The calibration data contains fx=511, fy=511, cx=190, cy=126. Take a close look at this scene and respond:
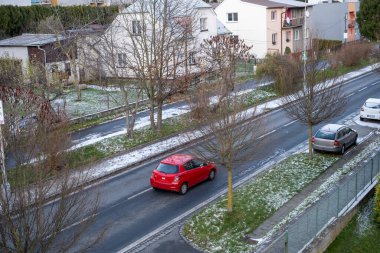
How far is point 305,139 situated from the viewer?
1101 inches

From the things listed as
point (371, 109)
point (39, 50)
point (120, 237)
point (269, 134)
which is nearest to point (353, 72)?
point (371, 109)

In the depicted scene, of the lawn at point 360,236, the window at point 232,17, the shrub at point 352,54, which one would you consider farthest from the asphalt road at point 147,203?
the window at point 232,17

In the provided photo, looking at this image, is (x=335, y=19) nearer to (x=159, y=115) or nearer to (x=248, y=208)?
(x=159, y=115)

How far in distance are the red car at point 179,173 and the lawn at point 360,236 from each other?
652 cm

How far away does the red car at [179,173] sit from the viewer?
2008 cm

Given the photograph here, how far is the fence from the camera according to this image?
1432 centimetres

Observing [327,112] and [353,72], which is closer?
[327,112]

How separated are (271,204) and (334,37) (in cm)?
6154

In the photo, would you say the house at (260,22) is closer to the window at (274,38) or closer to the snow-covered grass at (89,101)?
the window at (274,38)

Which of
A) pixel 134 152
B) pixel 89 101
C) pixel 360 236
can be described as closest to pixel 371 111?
pixel 134 152

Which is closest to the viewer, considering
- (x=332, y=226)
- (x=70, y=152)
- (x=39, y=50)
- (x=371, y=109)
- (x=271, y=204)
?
(x=332, y=226)

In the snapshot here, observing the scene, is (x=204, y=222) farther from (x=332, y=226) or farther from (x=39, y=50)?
(x=39, y=50)

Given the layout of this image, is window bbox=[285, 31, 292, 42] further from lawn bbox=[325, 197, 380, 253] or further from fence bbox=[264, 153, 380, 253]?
lawn bbox=[325, 197, 380, 253]

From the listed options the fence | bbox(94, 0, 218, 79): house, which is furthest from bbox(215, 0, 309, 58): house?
the fence
